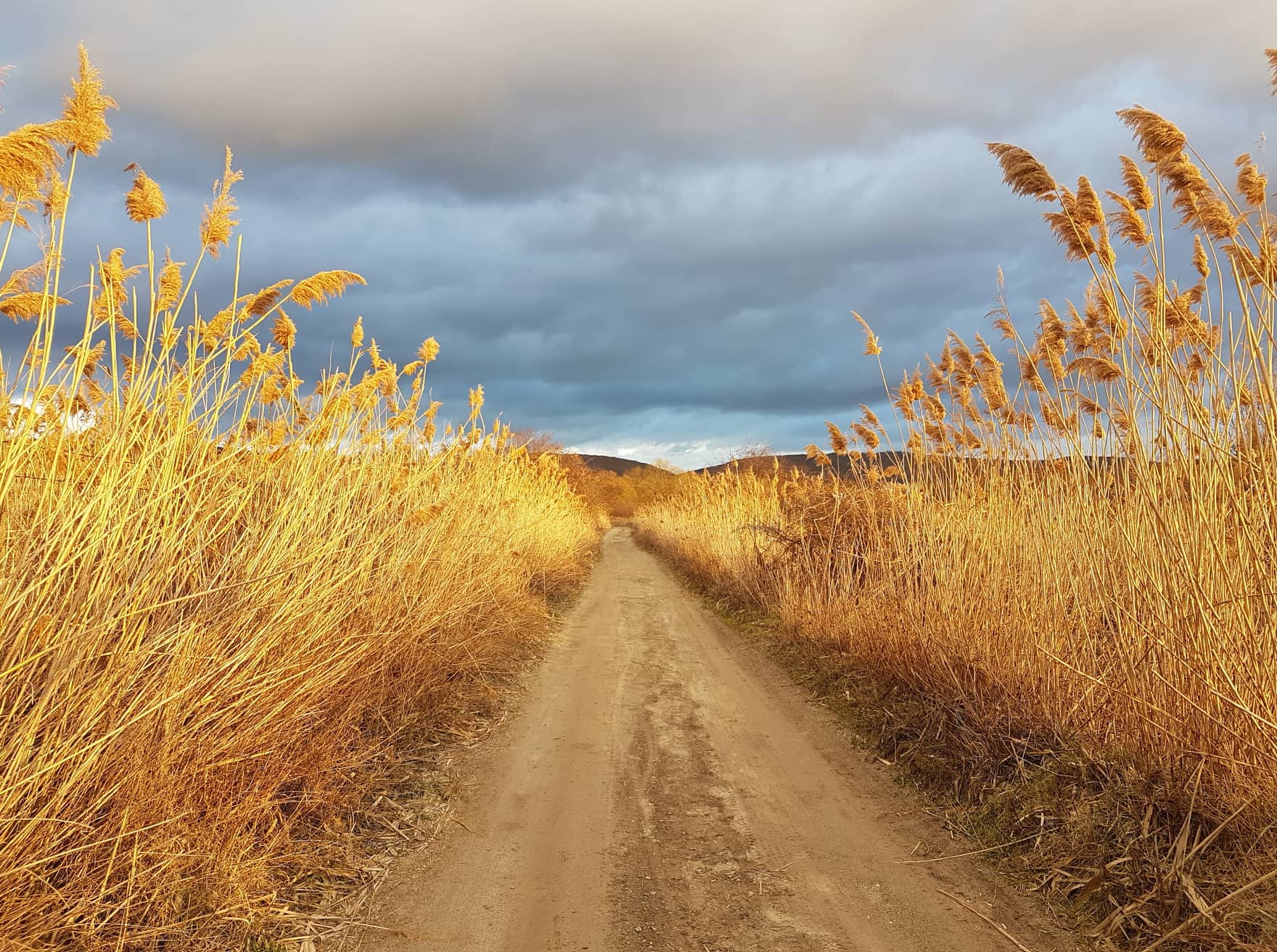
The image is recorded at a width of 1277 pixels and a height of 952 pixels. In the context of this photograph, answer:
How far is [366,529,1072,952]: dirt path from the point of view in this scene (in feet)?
10.5

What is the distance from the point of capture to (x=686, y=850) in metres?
3.95

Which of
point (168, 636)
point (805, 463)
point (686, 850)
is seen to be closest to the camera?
point (168, 636)

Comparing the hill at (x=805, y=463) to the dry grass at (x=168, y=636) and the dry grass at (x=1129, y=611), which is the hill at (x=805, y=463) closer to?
the dry grass at (x=1129, y=611)

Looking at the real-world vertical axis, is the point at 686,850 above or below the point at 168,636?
below

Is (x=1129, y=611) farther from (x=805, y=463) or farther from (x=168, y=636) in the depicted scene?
(x=805, y=463)

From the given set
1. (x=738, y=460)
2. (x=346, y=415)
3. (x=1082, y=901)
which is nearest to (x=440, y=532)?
(x=346, y=415)

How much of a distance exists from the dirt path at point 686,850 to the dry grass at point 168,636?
699 millimetres

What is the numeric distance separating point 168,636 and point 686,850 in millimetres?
2636

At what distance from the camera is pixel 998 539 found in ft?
17.7

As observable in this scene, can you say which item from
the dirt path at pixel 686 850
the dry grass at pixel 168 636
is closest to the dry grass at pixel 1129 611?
the dirt path at pixel 686 850

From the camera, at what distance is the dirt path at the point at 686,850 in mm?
3203

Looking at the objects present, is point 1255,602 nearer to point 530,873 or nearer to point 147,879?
point 530,873

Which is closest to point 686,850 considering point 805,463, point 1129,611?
point 1129,611

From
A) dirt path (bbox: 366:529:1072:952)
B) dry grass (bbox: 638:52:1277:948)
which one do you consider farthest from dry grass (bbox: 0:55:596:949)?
dry grass (bbox: 638:52:1277:948)
